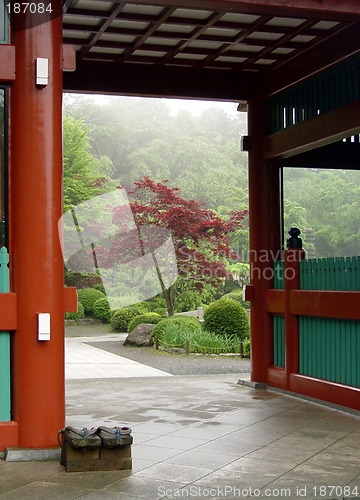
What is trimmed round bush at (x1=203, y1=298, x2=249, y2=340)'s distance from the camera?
58.3 ft

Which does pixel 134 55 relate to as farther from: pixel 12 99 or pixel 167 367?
pixel 167 367

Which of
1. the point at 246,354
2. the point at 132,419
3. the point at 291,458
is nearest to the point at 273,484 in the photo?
the point at 291,458

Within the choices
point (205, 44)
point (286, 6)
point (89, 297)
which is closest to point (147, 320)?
point (89, 297)

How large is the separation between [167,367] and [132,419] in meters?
6.60

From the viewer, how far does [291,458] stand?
6.52 metres

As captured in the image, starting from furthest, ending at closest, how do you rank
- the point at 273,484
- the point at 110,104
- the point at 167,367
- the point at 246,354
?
the point at 110,104
the point at 246,354
the point at 167,367
the point at 273,484

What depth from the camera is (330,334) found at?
955 cm

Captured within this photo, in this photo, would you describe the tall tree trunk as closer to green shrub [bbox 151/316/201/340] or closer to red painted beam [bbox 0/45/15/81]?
green shrub [bbox 151/316/201/340]

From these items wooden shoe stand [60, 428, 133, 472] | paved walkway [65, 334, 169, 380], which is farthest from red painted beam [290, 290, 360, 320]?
Result: paved walkway [65, 334, 169, 380]

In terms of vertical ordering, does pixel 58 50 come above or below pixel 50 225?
above

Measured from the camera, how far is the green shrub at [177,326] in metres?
18.5

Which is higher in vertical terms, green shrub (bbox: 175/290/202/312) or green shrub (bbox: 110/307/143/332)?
green shrub (bbox: 175/290/202/312)

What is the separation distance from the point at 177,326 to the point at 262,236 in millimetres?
7943

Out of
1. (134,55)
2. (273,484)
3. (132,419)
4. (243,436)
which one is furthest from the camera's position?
(134,55)
